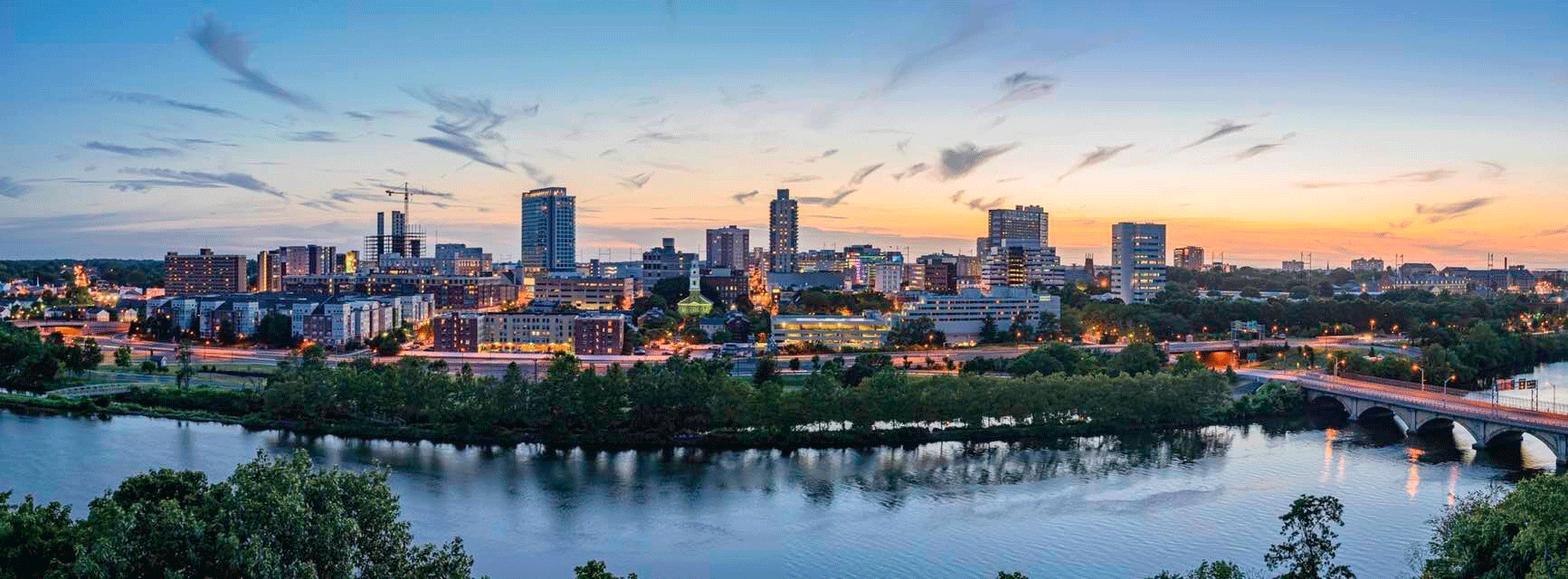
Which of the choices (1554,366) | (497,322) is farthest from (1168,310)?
(497,322)

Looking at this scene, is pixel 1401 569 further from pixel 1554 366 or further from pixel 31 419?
pixel 1554 366

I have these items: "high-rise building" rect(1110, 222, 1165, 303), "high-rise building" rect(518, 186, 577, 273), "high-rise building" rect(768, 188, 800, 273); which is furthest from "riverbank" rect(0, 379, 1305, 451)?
"high-rise building" rect(768, 188, 800, 273)

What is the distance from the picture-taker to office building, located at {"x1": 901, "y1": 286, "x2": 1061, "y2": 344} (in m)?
38.0

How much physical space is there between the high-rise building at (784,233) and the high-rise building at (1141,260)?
32.3 meters

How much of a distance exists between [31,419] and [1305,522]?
21434 millimetres

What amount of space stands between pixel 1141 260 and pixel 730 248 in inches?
1449

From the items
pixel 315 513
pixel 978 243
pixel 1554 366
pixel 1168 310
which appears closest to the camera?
pixel 315 513

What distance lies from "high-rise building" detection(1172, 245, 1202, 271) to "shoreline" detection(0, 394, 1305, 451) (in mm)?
78937

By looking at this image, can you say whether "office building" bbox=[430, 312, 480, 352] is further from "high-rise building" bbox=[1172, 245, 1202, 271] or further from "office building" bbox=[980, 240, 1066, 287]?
"high-rise building" bbox=[1172, 245, 1202, 271]

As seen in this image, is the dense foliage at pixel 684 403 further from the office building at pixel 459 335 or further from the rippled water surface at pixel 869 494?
the office building at pixel 459 335

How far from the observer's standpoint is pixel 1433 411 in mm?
18312

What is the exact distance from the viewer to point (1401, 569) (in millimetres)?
11273

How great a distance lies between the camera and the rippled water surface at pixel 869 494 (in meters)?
11.9

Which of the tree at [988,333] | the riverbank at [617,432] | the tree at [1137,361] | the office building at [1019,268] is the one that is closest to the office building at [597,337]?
the tree at [988,333]
